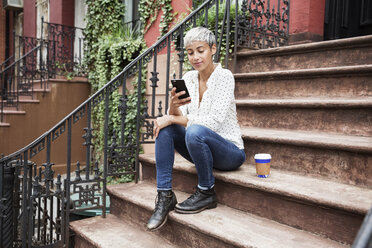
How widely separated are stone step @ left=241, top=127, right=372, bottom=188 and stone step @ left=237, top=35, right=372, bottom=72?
43.4 inches

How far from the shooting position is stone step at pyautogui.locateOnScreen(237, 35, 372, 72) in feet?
10.5

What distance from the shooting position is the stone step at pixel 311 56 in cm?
321

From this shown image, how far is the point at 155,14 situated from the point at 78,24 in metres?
3.77

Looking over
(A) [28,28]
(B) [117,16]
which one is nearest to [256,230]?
(B) [117,16]

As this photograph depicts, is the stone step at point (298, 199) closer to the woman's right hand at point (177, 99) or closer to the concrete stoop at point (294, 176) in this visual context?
the concrete stoop at point (294, 176)

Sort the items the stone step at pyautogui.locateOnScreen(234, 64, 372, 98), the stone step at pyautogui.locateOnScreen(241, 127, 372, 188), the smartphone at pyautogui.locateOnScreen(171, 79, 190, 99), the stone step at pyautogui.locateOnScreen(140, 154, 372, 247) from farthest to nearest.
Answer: the stone step at pyautogui.locateOnScreen(234, 64, 372, 98), the smartphone at pyautogui.locateOnScreen(171, 79, 190, 99), the stone step at pyautogui.locateOnScreen(241, 127, 372, 188), the stone step at pyautogui.locateOnScreen(140, 154, 372, 247)

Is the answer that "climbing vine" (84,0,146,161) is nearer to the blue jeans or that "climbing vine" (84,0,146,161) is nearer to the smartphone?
the blue jeans

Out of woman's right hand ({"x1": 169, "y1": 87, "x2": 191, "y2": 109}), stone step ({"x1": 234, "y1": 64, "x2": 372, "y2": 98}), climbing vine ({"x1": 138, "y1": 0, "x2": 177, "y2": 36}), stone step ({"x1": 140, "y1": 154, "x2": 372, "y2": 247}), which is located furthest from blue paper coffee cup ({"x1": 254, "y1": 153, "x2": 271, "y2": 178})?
climbing vine ({"x1": 138, "y1": 0, "x2": 177, "y2": 36})

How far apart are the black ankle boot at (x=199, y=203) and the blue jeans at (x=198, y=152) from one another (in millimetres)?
53

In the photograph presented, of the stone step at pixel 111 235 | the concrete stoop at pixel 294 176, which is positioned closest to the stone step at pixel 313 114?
the concrete stoop at pixel 294 176

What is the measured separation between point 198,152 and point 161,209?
0.50 meters

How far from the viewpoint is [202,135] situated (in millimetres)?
2248

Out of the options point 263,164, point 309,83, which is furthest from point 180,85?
point 309,83

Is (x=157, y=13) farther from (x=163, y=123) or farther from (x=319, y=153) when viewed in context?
(x=319, y=153)
